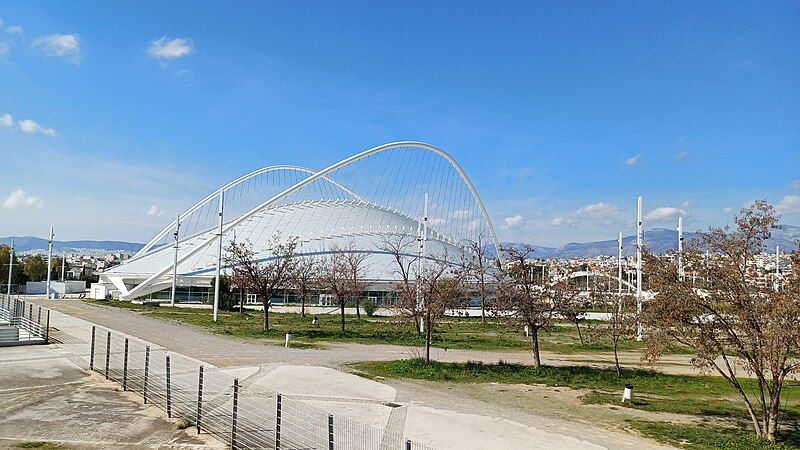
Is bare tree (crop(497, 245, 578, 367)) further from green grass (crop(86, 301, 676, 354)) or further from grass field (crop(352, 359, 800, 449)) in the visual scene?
green grass (crop(86, 301, 676, 354))

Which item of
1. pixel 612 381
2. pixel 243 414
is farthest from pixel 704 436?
pixel 243 414

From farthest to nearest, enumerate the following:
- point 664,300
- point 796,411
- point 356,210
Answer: point 356,210
point 796,411
point 664,300

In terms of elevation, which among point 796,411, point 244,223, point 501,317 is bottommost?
point 796,411

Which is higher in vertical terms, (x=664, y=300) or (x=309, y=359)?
(x=664, y=300)

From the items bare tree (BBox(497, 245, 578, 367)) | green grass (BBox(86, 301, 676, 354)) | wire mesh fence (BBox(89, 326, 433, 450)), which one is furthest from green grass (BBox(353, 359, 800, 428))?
wire mesh fence (BBox(89, 326, 433, 450))

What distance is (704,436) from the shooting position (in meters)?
14.9

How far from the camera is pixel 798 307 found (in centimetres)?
1354

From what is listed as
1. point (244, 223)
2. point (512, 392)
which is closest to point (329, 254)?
point (244, 223)

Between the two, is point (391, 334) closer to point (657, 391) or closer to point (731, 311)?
point (657, 391)

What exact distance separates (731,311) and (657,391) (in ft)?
26.1

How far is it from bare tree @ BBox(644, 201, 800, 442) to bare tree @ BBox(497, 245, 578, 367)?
831 centimetres

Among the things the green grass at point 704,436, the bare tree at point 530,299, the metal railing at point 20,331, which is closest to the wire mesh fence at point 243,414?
the green grass at point 704,436

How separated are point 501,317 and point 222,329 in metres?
21.2

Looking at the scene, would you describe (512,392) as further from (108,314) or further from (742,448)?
(108,314)
